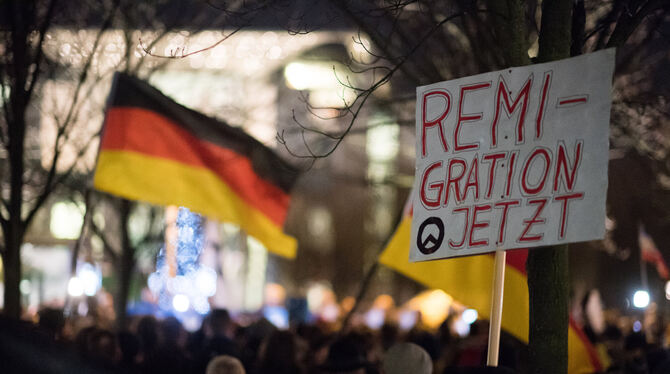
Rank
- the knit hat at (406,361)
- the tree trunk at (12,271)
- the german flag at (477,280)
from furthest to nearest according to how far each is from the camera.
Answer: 1. the tree trunk at (12,271)
2. the german flag at (477,280)
3. the knit hat at (406,361)

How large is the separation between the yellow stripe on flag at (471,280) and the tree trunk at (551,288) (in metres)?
1.84

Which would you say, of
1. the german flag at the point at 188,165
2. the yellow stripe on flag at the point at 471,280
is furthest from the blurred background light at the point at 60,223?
the yellow stripe on flag at the point at 471,280

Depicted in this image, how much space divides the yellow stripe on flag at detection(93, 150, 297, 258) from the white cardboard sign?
15.3 feet

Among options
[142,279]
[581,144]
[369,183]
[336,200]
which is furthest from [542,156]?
[336,200]

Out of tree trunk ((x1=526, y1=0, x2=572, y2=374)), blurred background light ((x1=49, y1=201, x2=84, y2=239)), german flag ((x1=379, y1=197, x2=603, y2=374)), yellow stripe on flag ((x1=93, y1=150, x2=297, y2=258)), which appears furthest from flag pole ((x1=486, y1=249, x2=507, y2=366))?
blurred background light ((x1=49, y1=201, x2=84, y2=239))

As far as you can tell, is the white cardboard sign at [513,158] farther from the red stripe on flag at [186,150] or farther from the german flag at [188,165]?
the red stripe on flag at [186,150]

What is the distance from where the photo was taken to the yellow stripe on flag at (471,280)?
860cm

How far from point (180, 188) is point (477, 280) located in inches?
128

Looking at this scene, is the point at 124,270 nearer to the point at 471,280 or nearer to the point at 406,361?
the point at 471,280

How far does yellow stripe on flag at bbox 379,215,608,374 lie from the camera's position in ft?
28.2

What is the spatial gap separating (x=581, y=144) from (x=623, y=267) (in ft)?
97.5

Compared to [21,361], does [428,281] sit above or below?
above

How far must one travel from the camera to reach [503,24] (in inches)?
274

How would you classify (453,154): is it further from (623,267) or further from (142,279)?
(142,279)
